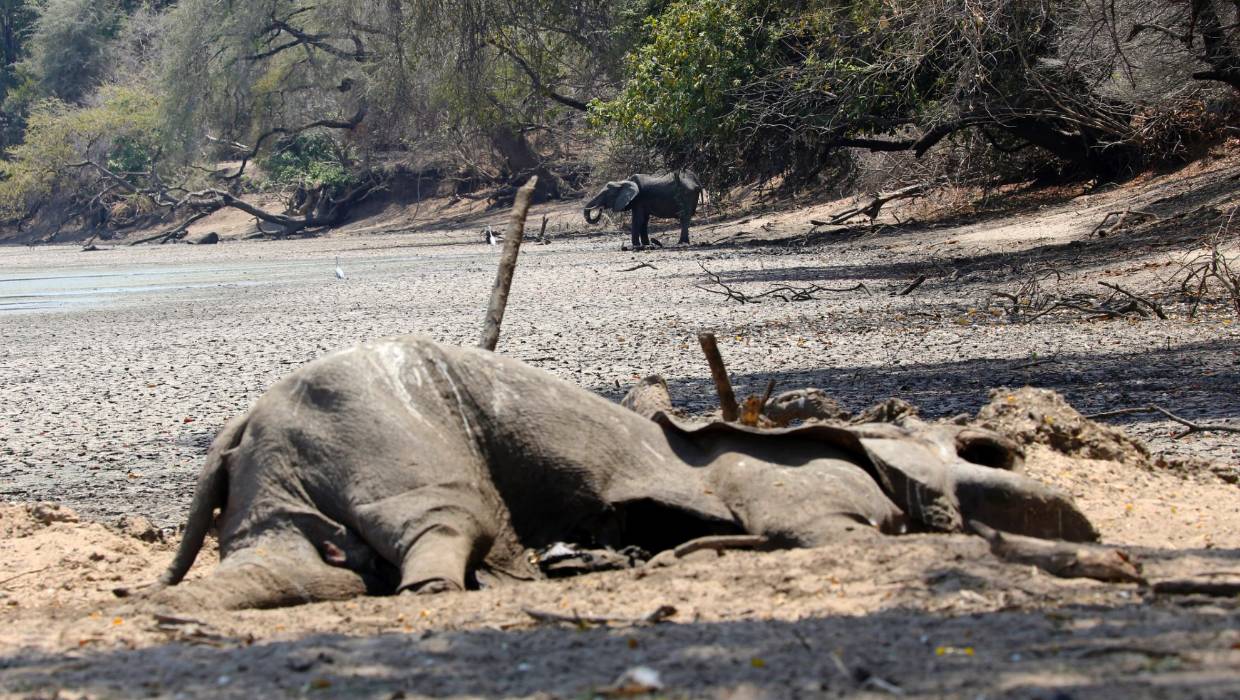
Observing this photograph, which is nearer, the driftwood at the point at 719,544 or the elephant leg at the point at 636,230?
the driftwood at the point at 719,544

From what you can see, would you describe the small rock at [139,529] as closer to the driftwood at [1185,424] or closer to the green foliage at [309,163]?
the driftwood at [1185,424]

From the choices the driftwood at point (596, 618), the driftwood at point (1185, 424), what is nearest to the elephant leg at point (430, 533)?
the driftwood at point (596, 618)

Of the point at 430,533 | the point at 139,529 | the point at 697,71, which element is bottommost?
the point at 139,529

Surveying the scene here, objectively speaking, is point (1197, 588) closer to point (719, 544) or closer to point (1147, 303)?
point (719, 544)

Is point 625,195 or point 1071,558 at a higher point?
point 1071,558

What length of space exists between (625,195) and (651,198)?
1.96 feet

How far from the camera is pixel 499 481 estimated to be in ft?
17.2

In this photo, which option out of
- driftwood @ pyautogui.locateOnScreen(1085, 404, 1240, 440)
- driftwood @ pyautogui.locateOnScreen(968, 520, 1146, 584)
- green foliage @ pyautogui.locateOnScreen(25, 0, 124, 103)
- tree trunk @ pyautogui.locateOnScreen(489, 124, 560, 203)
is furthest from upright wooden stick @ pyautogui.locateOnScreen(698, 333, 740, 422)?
green foliage @ pyautogui.locateOnScreen(25, 0, 124, 103)

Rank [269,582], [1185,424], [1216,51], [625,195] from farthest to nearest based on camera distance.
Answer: [625,195] → [1216,51] → [1185,424] → [269,582]

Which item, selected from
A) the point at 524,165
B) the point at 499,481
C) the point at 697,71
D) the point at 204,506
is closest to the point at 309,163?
the point at 524,165

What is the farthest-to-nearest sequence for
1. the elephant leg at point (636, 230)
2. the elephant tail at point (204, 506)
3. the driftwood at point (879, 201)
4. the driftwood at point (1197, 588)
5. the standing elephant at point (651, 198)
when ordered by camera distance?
the standing elephant at point (651, 198)
the elephant leg at point (636, 230)
the driftwood at point (879, 201)
the elephant tail at point (204, 506)
the driftwood at point (1197, 588)

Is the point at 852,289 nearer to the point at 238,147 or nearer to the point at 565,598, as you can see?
the point at 565,598

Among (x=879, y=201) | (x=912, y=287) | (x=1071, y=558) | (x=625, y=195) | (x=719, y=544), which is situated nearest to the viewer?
(x=1071, y=558)

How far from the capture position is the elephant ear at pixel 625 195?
108 feet
